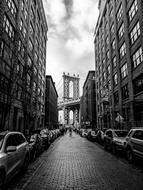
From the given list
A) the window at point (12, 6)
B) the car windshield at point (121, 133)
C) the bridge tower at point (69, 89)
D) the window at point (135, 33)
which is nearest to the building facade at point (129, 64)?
the window at point (135, 33)

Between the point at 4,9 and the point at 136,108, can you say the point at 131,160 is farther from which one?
the point at 4,9

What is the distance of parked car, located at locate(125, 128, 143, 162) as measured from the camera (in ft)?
25.0

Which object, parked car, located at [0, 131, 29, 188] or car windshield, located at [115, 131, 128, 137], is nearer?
parked car, located at [0, 131, 29, 188]

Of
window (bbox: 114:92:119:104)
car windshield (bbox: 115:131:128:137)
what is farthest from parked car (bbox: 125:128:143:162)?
window (bbox: 114:92:119:104)

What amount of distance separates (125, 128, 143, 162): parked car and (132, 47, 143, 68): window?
14158 millimetres

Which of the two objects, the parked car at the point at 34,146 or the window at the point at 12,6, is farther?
the window at the point at 12,6

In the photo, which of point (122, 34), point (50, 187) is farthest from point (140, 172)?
A: point (122, 34)

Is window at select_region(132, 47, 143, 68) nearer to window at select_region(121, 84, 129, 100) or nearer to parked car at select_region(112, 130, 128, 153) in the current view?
window at select_region(121, 84, 129, 100)

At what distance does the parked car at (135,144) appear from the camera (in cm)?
763

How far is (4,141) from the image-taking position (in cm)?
499

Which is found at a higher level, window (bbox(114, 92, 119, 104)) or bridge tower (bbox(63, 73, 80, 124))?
bridge tower (bbox(63, 73, 80, 124))

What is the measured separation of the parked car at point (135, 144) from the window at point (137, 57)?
14.2 meters

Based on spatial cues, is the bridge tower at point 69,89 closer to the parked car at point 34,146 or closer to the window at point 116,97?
the window at point 116,97

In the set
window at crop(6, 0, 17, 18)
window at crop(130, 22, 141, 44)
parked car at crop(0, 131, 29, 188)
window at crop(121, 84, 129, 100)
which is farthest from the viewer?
window at crop(121, 84, 129, 100)
